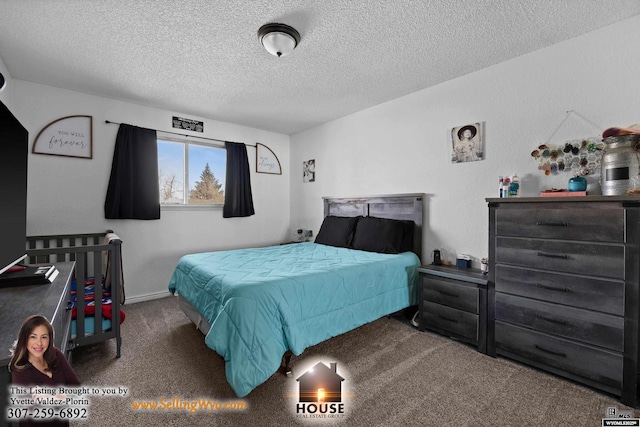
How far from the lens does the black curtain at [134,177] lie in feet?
10.9

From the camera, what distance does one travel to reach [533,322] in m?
2.03

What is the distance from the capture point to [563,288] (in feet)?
6.26

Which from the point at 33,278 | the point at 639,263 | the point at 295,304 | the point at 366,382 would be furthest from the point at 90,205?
the point at 639,263

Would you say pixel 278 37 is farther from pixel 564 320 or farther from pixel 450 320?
pixel 564 320

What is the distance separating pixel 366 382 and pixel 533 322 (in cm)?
126

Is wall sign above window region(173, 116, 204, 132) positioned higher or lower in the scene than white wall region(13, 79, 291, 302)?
higher

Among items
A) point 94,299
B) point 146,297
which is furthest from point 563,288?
point 146,297

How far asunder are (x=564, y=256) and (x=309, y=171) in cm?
341

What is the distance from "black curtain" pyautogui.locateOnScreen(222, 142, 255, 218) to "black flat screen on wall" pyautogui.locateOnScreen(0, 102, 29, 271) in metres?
2.65

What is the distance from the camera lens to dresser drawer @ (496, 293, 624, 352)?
5.67 feet

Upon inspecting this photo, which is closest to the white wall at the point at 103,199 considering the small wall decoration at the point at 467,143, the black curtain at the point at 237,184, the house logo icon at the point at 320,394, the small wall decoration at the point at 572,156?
the black curtain at the point at 237,184

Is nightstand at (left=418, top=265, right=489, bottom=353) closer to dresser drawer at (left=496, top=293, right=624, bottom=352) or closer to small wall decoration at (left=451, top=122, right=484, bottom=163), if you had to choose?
dresser drawer at (left=496, top=293, right=624, bottom=352)

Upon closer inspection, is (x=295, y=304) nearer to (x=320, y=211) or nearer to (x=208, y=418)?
(x=208, y=418)

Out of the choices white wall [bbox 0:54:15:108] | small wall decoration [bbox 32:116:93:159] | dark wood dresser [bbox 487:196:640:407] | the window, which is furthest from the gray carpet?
white wall [bbox 0:54:15:108]
